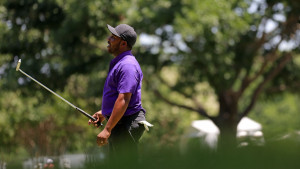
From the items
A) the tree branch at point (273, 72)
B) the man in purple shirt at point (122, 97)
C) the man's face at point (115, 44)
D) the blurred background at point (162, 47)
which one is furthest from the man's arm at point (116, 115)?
the tree branch at point (273, 72)

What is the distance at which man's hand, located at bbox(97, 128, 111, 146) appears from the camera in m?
3.60

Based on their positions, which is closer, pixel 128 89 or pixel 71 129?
pixel 128 89

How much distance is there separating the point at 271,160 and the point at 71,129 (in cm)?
2558

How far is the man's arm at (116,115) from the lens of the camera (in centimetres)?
361

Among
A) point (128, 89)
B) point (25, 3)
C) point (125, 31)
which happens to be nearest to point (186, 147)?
point (128, 89)

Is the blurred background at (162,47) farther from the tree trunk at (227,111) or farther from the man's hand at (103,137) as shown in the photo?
the man's hand at (103,137)

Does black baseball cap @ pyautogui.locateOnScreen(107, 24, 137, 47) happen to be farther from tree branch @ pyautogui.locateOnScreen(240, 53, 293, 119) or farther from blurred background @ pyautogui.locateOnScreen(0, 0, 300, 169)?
tree branch @ pyautogui.locateOnScreen(240, 53, 293, 119)

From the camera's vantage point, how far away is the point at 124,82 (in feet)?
11.9

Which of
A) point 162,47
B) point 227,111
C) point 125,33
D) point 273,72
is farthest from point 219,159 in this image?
point 273,72

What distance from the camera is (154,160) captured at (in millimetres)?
1793

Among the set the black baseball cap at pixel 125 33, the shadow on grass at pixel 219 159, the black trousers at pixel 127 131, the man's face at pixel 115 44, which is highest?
the black baseball cap at pixel 125 33

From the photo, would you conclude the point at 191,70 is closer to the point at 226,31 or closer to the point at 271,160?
the point at 226,31

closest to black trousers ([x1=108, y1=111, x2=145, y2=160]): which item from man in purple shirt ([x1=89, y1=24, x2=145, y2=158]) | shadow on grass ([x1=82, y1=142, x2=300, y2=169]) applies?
man in purple shirt ([x1=89, y1=24, x2=145, y2=158])

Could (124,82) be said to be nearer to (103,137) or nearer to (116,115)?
(116,115)
